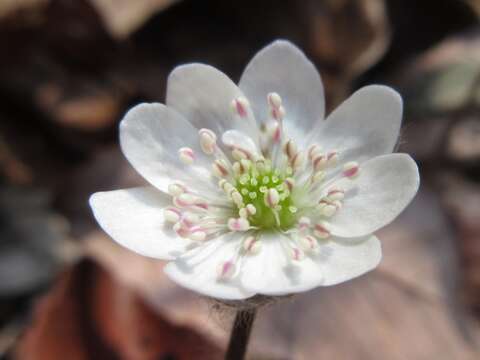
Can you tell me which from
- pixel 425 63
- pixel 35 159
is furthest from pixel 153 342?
pixel 425 63

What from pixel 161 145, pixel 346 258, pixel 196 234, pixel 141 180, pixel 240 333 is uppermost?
pixel 161 145

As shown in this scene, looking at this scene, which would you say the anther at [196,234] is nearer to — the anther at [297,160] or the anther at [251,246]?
the anther at [251,246]

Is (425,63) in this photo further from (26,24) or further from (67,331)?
(67,331)

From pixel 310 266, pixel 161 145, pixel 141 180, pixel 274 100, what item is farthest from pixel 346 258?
pixel 141 180

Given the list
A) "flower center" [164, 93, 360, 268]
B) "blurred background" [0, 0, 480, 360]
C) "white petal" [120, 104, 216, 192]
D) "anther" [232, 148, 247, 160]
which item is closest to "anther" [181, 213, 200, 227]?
"flower center" [164, 93, 360, 268]

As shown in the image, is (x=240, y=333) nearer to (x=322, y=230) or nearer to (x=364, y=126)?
(x=322, y=230)

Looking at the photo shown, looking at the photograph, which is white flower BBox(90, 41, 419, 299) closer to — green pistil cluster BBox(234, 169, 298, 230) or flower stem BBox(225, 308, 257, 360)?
green pistil cluster BBox(234, 169, 298, 230)
